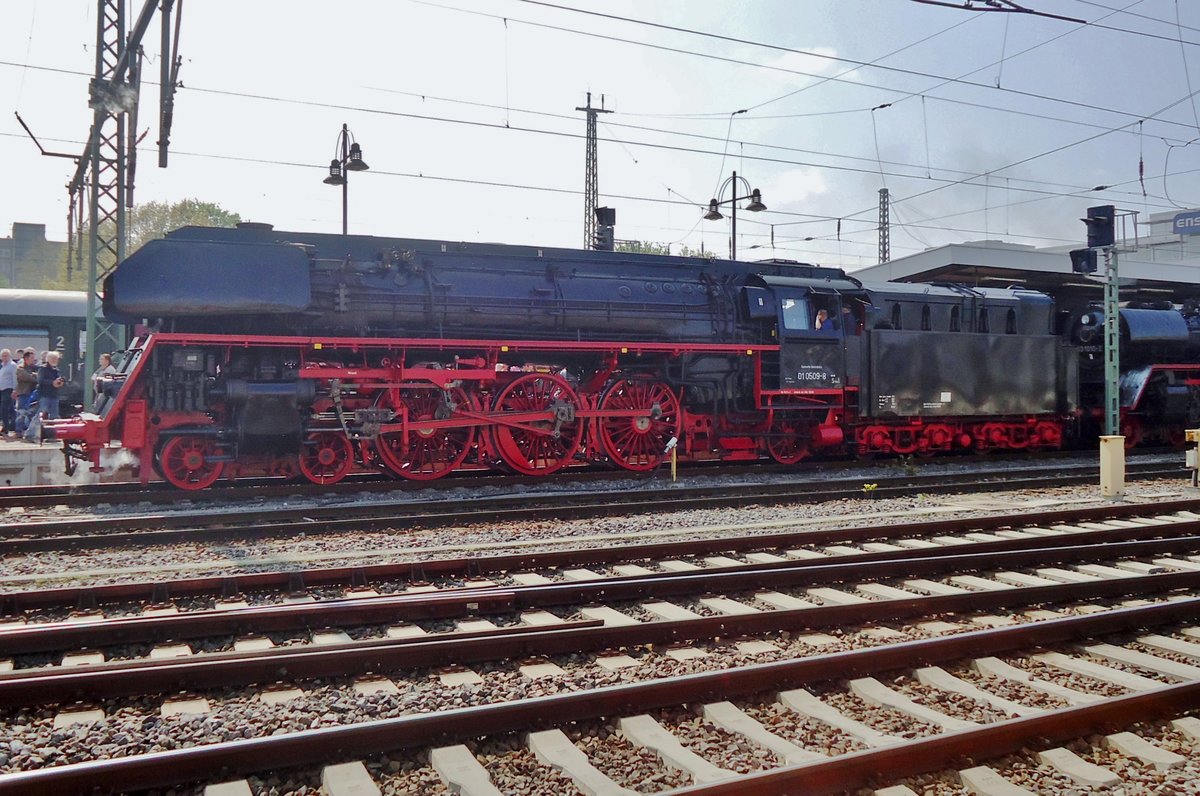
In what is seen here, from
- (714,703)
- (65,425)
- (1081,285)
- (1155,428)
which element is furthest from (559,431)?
(1081,285)

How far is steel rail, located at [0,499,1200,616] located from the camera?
5.80m

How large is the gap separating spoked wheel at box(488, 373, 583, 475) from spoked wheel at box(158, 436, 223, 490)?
3667mm

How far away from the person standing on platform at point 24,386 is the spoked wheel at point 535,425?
9.49m

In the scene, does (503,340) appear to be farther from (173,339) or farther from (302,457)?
(173,339)

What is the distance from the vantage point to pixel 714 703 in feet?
13.6

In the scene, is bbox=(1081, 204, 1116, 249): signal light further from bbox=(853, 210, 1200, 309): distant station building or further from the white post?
bbox=(853, 210, 1200, 309): distant station building

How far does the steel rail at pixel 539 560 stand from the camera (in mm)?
5805

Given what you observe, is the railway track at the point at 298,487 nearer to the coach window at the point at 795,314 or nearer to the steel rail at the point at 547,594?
the coach window at the point at 795,314

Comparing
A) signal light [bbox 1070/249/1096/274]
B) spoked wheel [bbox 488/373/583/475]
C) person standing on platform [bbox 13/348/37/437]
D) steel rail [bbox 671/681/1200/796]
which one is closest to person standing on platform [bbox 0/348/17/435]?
person standing on platform [bbox 13/348/37/437]

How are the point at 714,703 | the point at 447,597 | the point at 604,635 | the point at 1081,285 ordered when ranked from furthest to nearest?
the point at 1081,285, the point at 447,597, the point at 604,635, the point at 714,703

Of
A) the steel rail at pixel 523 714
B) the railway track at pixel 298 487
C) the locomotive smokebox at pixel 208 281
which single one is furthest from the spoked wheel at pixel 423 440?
the steel rail at pixel 523 714

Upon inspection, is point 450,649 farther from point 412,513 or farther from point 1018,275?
point 1018,275

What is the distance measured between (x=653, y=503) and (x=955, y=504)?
12.9 feet

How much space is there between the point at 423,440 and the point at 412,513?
260cm
